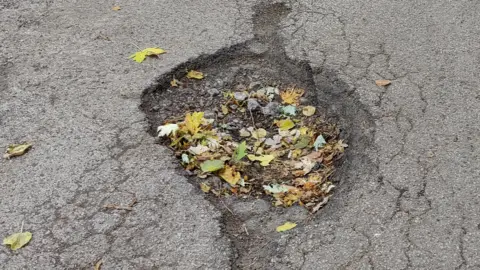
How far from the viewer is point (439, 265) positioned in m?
2.56

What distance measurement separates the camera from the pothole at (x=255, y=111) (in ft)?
9.29

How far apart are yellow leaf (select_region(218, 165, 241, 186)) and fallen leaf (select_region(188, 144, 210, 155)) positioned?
Answer: 184 millimetres

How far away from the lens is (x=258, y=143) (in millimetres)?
3352

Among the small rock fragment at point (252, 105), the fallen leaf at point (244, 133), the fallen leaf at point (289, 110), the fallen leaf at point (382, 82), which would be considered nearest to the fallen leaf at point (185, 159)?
the fallen leaf at point (244, 133)

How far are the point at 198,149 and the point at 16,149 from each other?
3.18 feet

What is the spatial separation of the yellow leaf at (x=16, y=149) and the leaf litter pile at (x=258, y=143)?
709mm

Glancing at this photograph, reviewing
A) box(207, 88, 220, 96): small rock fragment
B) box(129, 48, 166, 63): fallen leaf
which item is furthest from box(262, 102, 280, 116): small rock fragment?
box(129, 48, 166, 63): fallen leaf

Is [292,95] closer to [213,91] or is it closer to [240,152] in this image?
[213,91]

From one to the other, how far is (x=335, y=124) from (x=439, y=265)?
3.55ft

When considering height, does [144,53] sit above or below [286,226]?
above

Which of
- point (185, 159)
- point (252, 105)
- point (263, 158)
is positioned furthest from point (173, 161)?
point (252, 105)

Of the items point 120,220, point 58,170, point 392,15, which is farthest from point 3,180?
point 392,15

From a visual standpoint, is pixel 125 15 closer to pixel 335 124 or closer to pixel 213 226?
pixel 335 124

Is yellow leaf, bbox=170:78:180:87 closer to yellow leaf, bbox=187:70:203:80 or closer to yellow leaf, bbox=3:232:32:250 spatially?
yellow leaf, bbox=187:70:203:80
